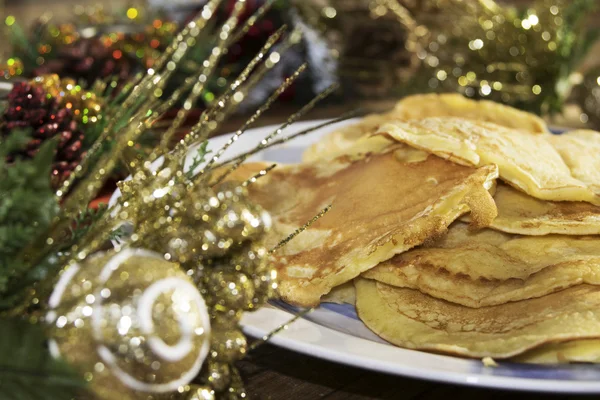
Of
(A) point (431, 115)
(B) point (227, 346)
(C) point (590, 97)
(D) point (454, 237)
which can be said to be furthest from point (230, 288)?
(C) point (590, 97)

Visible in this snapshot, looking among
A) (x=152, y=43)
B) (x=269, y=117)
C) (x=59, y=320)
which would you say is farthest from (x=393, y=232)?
(x=152, y=43)

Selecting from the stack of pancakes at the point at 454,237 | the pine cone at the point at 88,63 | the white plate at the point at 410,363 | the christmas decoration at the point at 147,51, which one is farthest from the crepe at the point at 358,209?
the pine cone at the point at 88,63

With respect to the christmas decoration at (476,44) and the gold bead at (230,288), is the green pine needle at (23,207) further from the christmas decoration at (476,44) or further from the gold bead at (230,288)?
the christmas decoration at (476,44)

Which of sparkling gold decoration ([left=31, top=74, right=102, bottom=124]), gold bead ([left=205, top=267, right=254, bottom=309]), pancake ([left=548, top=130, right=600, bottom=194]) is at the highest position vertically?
gold bead ([left=205, top=267, right=254, bottom=309])

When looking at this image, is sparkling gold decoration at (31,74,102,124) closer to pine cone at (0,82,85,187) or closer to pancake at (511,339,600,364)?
pine cone at (0,82,85,187)

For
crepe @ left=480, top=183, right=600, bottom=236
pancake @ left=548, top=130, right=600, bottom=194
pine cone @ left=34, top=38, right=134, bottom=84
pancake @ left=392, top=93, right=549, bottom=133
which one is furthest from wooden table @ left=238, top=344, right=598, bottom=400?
pine cone @ left=34, top=38, right=134, bottom=84

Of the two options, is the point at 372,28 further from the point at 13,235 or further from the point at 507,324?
the point at 13,235
